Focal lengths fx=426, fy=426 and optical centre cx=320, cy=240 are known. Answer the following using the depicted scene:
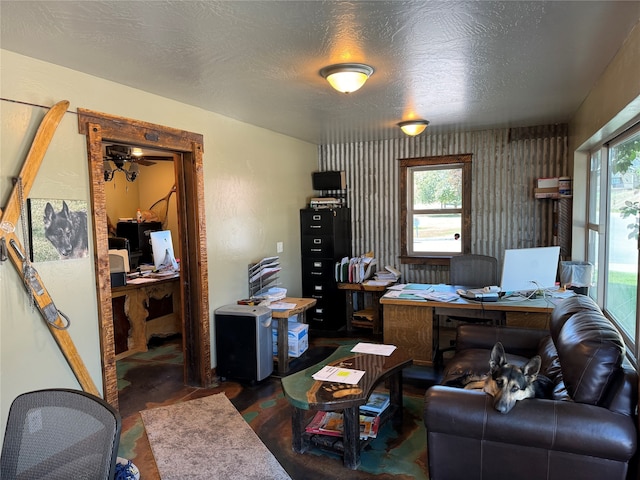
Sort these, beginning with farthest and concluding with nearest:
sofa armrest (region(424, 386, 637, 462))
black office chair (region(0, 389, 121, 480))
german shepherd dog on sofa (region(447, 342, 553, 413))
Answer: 1. german shepherd dog on sofa (region(447, 342, 553, 413))
2. sofa armrest (region(424, 386, 637, 462))
3. black office chair (region(0, 389, 121, 480))

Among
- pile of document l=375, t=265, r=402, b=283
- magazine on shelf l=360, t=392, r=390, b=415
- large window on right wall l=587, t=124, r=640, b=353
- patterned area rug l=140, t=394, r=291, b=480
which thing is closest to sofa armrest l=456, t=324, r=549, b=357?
large window on right wall l=587, t=124, r=640, b=353

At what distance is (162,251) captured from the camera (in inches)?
203

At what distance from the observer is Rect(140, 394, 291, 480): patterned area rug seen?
2.55 meters

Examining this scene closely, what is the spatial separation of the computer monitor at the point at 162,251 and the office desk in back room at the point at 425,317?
9.05 feet

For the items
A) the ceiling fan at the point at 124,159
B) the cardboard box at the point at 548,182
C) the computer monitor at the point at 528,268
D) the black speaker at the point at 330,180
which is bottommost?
the computer monitor at the point at 528,268

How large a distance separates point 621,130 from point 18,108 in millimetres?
3751

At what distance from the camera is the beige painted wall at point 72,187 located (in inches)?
90.7

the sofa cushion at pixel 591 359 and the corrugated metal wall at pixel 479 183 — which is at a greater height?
the corrugated metal wall at pixel 479 183

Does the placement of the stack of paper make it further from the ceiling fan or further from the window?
the ceiling fan

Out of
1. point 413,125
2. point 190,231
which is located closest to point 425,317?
point 413,125

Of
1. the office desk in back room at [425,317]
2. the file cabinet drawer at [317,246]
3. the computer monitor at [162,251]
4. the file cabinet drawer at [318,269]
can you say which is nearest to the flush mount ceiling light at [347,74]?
the office desk in back room at [425,317]

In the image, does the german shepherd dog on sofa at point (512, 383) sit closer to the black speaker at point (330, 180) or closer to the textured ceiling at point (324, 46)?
the textured ceiling at point (324, 46)

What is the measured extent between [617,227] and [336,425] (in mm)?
2512

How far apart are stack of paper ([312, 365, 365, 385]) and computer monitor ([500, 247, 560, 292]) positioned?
1.57m
